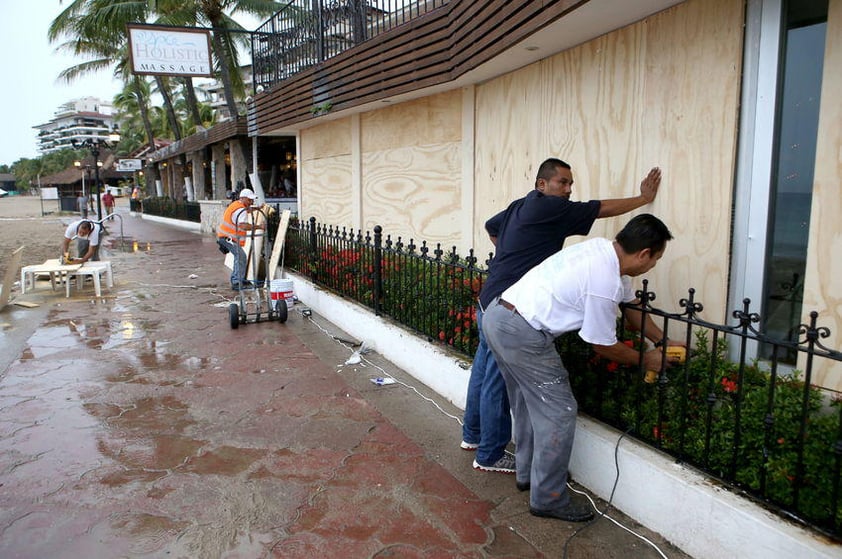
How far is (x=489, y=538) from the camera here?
10.2 ft

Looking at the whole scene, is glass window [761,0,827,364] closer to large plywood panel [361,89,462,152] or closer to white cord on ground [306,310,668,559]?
white cord on ground [306,310,668,559]

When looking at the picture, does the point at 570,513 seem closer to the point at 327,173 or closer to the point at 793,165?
the point at 793,165

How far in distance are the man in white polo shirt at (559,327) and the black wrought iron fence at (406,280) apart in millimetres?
1418

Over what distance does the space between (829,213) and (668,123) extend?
119 centimetres

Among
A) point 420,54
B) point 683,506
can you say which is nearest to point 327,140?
point 420,54

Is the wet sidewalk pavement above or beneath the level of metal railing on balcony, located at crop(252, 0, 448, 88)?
beneath

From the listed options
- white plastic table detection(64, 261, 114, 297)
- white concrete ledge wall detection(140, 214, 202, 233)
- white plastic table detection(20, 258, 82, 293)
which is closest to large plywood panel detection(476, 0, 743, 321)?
white plastic table detection(64, 261, 114, 297)

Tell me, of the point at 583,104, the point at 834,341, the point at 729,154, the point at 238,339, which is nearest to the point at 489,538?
the point at 834,341

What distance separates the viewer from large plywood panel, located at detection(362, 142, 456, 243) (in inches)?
276

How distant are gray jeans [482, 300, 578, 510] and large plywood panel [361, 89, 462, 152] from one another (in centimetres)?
414

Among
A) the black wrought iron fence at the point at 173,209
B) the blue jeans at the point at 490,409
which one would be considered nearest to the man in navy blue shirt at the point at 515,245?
the blue jeans at the point at 490,409

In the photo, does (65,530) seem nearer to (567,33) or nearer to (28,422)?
(28,422)

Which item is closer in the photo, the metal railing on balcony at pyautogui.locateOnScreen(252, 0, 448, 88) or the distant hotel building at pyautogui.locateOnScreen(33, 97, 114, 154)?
the metal railing on balcony at pyautogui.locateOnScreen(252, 0, 448, 88)

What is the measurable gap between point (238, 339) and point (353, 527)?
4381 millimetres
